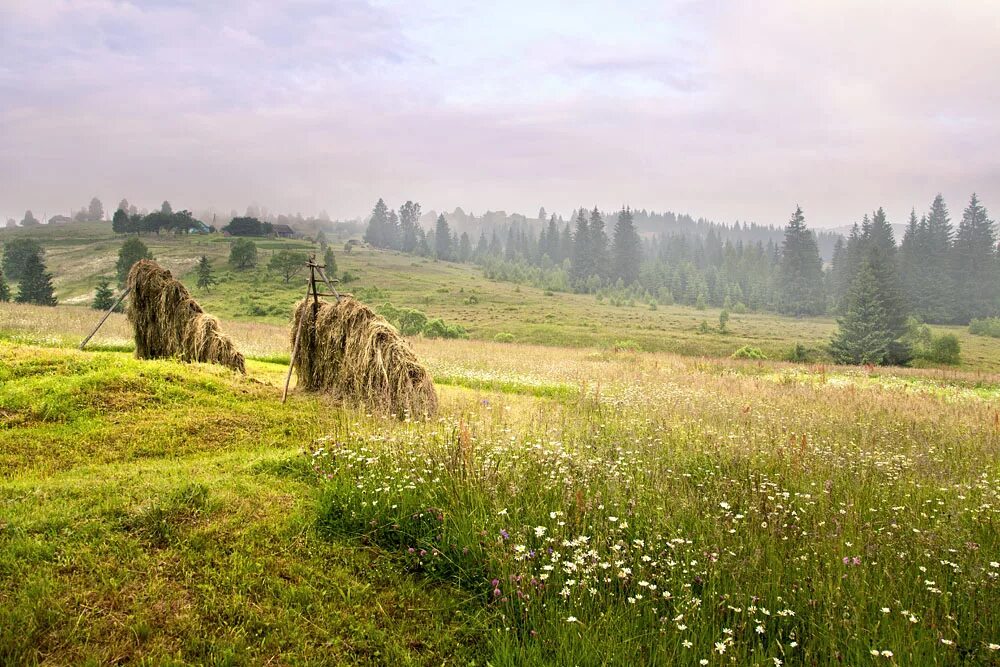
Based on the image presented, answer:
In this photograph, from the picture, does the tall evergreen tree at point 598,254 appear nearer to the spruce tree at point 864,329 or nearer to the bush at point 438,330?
the spruce tree at point 864,329

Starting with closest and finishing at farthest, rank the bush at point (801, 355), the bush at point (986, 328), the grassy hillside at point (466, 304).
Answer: the bush at point (801, 355) < the grassy hillside at point (466, 304) < the bush at point (986, 328)

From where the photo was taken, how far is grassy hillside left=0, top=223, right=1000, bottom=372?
52.6 m

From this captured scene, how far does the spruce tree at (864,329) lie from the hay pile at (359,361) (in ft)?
166

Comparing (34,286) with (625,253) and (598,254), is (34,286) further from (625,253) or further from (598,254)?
(625,253)

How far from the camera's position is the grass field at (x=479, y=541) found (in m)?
3.43

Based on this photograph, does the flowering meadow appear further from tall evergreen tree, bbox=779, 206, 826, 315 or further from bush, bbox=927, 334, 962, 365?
tall evergreen tree, bbox=779, 206, 826, 315

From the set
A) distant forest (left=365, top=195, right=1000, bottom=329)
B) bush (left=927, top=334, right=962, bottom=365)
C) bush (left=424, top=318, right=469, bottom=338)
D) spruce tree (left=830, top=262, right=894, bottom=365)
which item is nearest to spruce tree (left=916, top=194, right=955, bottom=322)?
distant forest (left=365, top=195, right=1000, bottom=329)

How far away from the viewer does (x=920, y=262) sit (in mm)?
91000

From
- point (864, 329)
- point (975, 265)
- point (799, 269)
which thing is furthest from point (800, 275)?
point (864, 329)

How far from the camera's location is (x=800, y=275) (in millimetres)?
104312

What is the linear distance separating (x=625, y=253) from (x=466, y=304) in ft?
190

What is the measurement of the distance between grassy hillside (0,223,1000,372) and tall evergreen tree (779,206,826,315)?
6.06 m

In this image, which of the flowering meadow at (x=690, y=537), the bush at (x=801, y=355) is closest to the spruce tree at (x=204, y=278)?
the bush at (x=801, y=355)

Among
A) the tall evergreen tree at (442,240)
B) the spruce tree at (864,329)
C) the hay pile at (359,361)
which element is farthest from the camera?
the tall evergreen tree at (442,240)
